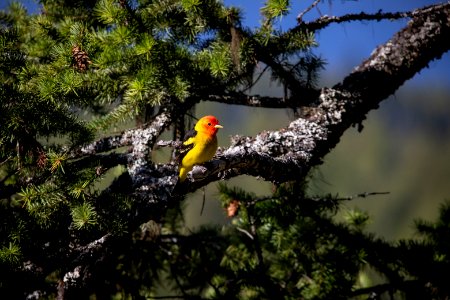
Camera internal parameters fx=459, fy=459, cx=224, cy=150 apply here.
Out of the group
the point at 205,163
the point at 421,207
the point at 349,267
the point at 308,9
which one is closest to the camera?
the point at 205,163

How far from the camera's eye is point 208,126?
3.00 m

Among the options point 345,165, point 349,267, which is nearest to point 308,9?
point 349,267

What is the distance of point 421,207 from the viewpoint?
12744 centimetres

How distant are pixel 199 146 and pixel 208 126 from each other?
0.30 meters

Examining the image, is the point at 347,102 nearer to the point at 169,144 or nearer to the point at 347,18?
the point at 347,18

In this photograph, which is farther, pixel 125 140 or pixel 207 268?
pixel 207 268

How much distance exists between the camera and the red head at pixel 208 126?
2.96 meters

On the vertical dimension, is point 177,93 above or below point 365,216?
above

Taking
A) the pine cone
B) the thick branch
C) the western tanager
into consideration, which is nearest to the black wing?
the western tanager

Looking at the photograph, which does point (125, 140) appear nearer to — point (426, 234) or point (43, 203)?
point (43, 203)

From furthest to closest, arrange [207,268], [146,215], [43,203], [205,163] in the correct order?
[207,268] < [205,163] < [146,215] < [43,203]

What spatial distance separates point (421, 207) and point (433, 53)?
135652 millimetres

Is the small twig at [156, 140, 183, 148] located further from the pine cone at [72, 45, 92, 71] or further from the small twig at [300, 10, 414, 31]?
the small twig at [300, 10, 414, 31]

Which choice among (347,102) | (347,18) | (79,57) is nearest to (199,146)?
(79,57)
